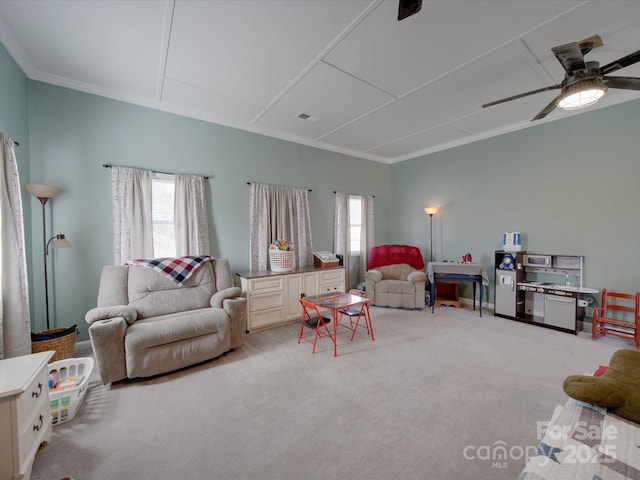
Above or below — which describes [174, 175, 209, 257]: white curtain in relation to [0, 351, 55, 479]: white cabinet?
above

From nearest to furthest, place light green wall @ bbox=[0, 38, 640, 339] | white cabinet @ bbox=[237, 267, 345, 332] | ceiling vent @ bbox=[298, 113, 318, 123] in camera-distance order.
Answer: light green wall @ bbox=[0, 38, 640, 339] < white cabinet @ bbox=[237, 267, 345, 332] < ceiling vent @ bbox=[298, 113, 318, 123]

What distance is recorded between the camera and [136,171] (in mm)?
3121

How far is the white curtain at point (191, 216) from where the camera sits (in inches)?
134

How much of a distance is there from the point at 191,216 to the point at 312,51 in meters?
2.43

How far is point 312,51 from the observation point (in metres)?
2.34

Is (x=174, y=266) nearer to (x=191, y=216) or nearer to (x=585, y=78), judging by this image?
(x=191, y=216)

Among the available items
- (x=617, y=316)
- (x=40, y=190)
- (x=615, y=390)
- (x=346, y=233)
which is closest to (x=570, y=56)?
(x=615, y=390)

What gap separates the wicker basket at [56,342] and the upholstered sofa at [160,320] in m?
0.35

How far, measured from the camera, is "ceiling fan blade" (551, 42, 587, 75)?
1.75m

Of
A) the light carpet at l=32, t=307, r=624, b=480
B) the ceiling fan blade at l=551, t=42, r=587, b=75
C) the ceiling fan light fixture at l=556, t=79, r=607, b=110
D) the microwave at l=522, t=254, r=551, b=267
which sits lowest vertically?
the light carpet at l=32, t=307, r=624, b=480

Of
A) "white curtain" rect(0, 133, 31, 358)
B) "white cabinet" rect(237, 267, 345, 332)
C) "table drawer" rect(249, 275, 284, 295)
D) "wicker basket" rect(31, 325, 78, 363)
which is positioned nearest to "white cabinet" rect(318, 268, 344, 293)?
"white cabinet" rect(237, 267, 345, 332)

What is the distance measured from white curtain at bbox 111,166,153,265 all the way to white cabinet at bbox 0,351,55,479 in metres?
1.59

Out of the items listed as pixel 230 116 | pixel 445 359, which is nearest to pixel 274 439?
pixel 445 359

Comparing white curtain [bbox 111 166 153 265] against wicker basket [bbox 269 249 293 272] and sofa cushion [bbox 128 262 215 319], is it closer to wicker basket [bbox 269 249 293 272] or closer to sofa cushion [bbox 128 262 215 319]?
sofa cushion [bbox 128 262 215 319]
